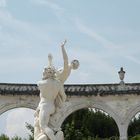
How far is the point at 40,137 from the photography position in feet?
34.0

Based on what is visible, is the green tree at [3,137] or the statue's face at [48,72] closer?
the statue's face at [48,72]

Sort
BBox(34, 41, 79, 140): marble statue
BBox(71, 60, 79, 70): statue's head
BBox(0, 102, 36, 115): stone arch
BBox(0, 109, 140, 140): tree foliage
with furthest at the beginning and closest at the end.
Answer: BBox(0, 109, 140, 140): tree foliage, BBox(0, 102, 36, 115): stone arch, BBox(71, 60, 79, 70): statue's head, BBox(34, 41, 79, 140): marble statue

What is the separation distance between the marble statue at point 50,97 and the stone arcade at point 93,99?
1684 cm

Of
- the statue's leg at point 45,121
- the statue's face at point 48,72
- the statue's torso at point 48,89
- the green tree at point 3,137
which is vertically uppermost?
the green tree at point 3,137

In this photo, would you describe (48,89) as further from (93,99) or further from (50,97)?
(93,99)

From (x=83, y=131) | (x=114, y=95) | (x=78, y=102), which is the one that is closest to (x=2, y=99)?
(x=78, y=102)

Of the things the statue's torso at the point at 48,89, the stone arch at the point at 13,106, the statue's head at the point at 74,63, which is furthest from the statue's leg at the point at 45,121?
the stone arch at the point at 13,106

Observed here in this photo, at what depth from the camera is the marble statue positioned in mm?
10445

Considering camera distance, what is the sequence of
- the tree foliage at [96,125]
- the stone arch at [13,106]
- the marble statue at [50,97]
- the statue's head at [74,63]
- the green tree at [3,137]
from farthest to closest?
the tree foliage at [96,125] < the green tree at [3,137] < the stone arch at [13,106] < the statue's head at [74,63] < the marble statue at [50,97]

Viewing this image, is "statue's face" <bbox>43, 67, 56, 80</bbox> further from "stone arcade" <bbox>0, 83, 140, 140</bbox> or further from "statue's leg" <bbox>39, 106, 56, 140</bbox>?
"stone arcade" <bbox>0, 83, 140, 140</bbox>

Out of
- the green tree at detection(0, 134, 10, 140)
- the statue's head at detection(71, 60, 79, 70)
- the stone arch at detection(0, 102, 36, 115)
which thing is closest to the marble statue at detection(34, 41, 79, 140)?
the statue's head at detection(71, 60, 79, 70)

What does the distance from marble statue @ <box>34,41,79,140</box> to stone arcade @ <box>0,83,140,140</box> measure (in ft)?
55.3

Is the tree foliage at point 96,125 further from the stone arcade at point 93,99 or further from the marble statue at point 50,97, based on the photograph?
the marble statue at point 50,97

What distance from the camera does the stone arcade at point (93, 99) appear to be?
91.7 feet
